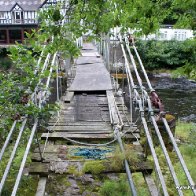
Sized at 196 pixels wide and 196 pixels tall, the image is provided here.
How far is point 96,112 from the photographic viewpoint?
18.9 feet

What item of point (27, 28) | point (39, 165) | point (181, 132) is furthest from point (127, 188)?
point (27, 28)

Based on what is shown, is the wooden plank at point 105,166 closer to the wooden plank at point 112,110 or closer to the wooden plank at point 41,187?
the wooden plank at point 41,187

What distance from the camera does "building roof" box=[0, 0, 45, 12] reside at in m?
27.8

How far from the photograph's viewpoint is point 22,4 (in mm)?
28203

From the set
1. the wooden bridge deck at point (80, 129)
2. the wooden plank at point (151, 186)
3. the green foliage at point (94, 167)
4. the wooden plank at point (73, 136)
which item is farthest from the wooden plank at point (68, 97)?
the wooden plank at point (151, 186)

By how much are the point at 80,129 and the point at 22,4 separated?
26.1 meters

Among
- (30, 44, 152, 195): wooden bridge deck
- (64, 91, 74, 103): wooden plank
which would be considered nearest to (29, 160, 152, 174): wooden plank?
(30, 44, 152, 195): wooden bridge deck

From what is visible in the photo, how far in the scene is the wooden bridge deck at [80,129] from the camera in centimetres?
353

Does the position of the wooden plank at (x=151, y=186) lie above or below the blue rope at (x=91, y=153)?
below

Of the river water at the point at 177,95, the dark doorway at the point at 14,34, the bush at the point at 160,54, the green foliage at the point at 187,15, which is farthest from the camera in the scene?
the dark doorway at the point at 14,34

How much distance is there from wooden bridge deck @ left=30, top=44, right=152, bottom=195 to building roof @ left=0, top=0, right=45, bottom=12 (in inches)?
854

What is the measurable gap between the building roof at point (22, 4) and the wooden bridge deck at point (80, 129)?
21.7 metres

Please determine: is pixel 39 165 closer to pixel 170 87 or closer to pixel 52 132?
pixel 52 132

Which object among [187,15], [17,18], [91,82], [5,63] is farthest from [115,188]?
[17,18]
